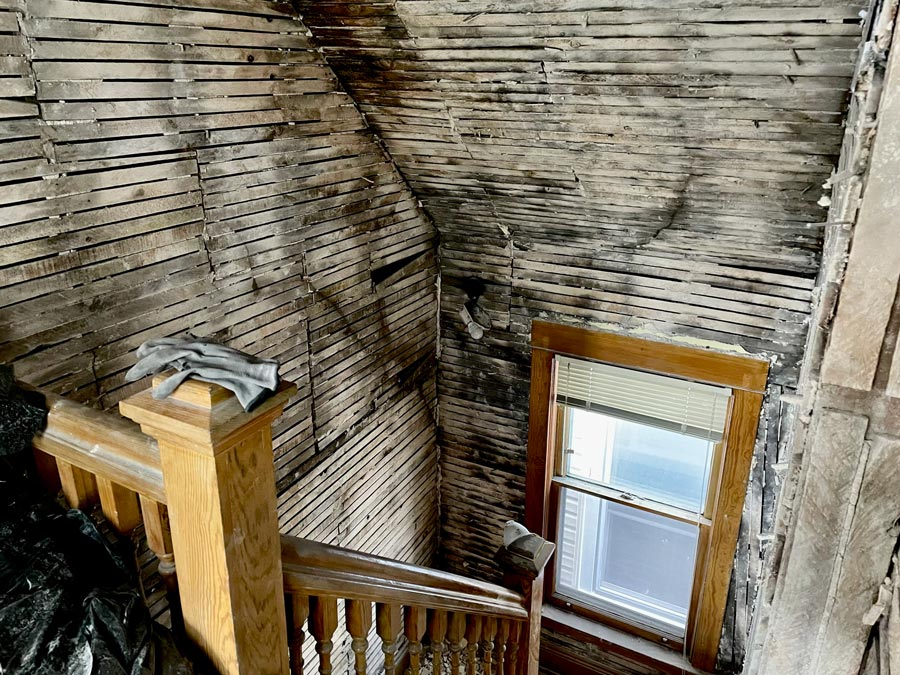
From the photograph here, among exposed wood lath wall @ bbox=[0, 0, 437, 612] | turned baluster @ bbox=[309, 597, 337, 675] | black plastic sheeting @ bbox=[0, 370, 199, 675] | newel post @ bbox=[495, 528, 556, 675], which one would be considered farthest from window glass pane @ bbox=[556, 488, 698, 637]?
black plastic sheeting @ bbox=[0, 370, 199, 675]

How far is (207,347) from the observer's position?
3.53 feet

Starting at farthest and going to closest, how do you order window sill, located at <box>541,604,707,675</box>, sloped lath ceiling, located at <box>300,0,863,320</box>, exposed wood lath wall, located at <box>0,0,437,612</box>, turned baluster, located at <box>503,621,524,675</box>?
window sill, located at <box>541,604,707,675</box> → turned baluster, located at <box>503,621,524,675</box> → sloped lath ceiling, located at <box>300,0,863,320</box> → exposed wood lath wall, located at <box>0,0,437,612</box>

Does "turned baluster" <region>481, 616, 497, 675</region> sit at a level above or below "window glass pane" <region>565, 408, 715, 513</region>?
above

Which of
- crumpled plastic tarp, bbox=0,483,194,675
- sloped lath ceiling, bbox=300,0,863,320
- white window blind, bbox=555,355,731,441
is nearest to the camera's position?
crumpled plastic tarp, bbox=0,483,194,675

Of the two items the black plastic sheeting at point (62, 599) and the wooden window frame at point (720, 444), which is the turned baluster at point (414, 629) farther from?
the wooden window frame at point (720, 444)

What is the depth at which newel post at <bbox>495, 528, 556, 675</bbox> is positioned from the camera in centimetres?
234

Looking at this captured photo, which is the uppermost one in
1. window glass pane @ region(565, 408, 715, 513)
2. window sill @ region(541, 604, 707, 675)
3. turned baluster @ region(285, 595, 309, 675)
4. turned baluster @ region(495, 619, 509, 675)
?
turned baluster @ region(285, 595, 309, 675)

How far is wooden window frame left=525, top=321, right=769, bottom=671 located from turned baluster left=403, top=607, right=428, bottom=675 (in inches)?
84.7

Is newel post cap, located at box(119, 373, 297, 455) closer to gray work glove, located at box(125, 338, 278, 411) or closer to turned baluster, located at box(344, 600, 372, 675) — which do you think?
gray work glove, located at box(125, 338, 278, 411)

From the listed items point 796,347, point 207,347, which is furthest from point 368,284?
point 207,347

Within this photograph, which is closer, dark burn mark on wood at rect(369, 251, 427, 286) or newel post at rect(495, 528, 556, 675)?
newel post at rect(495, 528, 556, 675)

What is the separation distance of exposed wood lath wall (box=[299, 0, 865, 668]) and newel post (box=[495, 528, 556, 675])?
2.49 feet

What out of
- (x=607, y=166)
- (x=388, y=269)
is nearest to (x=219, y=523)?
(x=607, y=166)

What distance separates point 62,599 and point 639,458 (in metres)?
3.16
